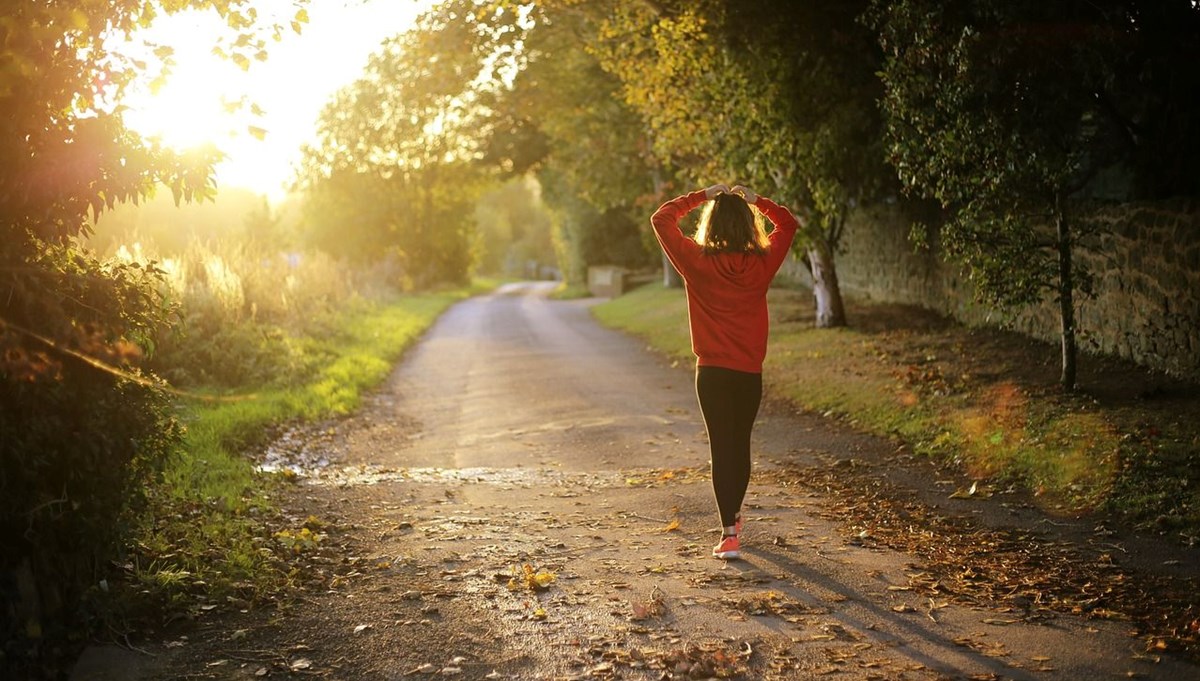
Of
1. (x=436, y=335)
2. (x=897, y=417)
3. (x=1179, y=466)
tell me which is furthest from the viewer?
(x=436, y=335)

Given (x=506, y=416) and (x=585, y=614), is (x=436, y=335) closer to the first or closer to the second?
(x=506, y=416)

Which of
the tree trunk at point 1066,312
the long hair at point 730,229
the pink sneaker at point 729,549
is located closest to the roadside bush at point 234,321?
the long hair at point 730,229

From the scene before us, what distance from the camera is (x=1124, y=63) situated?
11.5 metres

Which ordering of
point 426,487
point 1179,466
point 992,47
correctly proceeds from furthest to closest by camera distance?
point 992,47, point 426,487, point 1179,466

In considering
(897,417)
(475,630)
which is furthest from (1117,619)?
(897,417)

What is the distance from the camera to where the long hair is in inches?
272

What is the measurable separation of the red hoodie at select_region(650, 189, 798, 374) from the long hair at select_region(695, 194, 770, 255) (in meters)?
0.04

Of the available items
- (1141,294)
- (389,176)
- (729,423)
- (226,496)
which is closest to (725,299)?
(729,423)

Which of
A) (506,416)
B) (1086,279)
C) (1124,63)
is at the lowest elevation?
(506,416)

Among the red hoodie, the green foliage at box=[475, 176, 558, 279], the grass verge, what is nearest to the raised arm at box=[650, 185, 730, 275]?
the red hoodie

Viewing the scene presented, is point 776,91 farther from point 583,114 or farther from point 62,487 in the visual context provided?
point 62,487

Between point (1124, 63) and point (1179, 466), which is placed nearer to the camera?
point (1179, 466)

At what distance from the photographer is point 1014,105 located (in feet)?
37.5

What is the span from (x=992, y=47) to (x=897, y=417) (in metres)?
3.89
